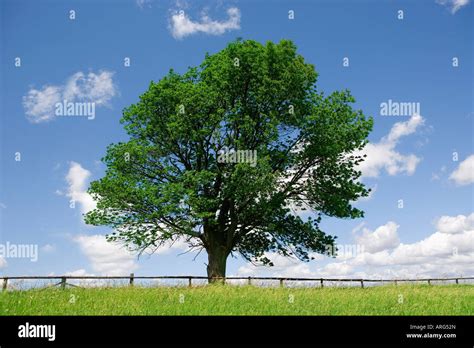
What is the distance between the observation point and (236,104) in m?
28.2

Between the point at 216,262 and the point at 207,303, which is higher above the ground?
the point at 216,262

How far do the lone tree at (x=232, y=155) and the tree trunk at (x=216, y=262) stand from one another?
6 cm

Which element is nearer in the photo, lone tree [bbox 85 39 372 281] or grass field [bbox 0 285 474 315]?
grass field [bbox 0 285 474 315]

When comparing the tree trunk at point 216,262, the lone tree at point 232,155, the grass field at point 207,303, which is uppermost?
the lone tree at point 232,155

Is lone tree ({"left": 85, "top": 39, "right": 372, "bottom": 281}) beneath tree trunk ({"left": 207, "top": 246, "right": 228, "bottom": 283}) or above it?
above

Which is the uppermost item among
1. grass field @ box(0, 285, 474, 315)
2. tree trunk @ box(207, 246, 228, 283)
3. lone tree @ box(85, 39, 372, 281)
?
lone tree @ box(85, 39, 372, 281)

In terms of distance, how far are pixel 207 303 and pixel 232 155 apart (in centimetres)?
1100

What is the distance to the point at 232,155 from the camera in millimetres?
28000

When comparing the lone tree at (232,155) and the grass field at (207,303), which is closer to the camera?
the grass field at (207,303)

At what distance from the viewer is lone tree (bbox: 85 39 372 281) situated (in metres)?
27.6

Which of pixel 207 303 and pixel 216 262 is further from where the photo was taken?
pixel 216 262

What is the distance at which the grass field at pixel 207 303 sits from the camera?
16859 mm

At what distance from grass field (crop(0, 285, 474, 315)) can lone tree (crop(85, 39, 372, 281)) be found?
550 cm
